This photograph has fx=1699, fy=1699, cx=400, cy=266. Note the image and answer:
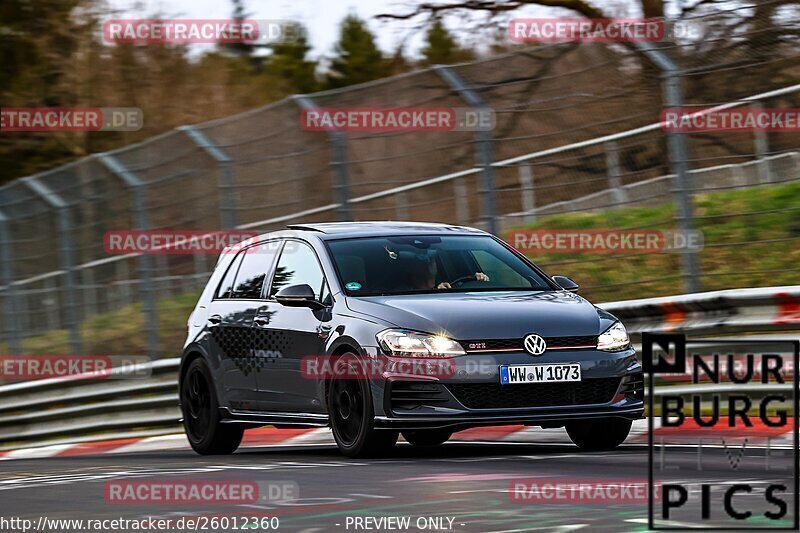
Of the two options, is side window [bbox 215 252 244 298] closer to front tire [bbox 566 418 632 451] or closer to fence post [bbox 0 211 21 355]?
front tire [bbox 566 418 632 451]

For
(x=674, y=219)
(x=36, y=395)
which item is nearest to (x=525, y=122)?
(x=674, y=219)

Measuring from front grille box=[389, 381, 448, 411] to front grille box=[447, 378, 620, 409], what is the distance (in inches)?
4.7

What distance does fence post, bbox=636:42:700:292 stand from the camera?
11.8 meters

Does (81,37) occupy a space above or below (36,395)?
above

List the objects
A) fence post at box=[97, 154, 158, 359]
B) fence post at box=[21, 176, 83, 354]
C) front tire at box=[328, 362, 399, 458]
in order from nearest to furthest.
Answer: front tire at box=[328, 362, 399, 458] → fence post at box=[97, 154, 158, 359] → fence post at box=[21, 176, 83, 354]

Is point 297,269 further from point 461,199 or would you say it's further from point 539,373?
point 461,199

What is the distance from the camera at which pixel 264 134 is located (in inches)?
616

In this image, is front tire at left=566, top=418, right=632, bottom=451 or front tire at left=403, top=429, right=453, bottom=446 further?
front tire at left=403, top=429, right=453, bottom=446

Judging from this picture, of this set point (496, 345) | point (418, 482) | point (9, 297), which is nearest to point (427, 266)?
point (496, 345)

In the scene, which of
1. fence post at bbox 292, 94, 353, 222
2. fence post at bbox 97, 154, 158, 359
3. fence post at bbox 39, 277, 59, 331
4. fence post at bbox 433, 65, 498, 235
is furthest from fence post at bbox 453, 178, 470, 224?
fence post at bbox 39, 277, 59, 331

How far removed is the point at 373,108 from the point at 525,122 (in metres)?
1.98

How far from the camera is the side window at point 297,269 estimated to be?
35.3 ft

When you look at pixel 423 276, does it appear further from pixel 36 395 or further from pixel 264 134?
pixel 36 395

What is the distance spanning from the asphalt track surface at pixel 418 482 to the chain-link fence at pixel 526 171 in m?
2.37
